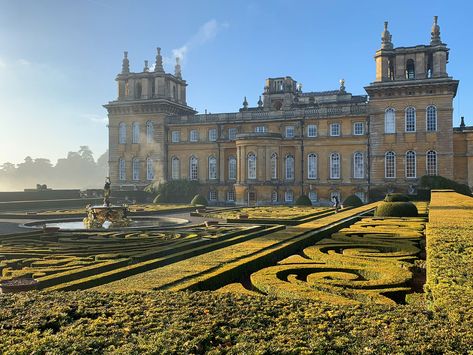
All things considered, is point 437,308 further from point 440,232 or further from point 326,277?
point 440,232

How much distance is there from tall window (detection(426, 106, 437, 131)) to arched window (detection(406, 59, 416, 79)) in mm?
3632

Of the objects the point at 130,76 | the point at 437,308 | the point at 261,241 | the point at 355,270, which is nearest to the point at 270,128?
the point at 130,76

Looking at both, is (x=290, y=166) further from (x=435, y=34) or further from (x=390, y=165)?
(x=435, y=34)

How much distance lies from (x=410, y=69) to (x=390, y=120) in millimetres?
5596

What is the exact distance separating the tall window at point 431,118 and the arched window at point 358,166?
6.90 meters

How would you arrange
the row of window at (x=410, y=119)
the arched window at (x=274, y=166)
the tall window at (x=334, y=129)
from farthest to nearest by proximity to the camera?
the arched window at (x=274, y=166)
the tall window at (x=334, y=129)
the row of window at (x=410, y=119)

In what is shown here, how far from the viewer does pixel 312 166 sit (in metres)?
48.8

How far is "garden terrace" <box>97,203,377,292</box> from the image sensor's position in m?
8.11

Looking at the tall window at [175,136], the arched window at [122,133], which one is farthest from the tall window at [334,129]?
the arched window at [122,133]

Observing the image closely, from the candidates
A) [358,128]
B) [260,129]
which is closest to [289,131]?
[260,129]

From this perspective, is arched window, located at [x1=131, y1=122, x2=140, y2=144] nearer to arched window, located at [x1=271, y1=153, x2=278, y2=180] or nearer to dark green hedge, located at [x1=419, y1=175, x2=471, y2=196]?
arched window, located at [x1=271, y1=153, x2=278, y2=180]

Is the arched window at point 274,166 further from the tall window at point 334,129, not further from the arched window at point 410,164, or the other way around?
the arched window at point 410,164

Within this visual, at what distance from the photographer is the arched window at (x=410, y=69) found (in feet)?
145

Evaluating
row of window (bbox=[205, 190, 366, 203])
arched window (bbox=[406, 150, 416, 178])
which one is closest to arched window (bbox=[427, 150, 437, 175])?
arched window (bbox=[406, 150, 416, 178])
